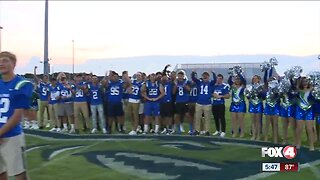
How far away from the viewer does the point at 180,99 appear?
494 inches

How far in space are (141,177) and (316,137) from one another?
16.7ft

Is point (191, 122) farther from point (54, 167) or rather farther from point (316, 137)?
point (54, 167)

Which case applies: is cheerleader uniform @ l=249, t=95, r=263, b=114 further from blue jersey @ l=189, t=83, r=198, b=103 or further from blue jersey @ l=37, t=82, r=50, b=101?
blue jersey @ l=37, t=82, r=50, b=101

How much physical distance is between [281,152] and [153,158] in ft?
7.69

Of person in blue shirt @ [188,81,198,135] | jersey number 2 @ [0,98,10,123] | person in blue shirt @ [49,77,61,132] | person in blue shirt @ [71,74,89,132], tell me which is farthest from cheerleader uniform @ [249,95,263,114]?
jersey number 2 @ [0,98,10,123]

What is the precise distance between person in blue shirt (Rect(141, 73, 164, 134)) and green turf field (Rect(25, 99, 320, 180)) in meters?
1.12

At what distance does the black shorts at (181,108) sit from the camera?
497 inches

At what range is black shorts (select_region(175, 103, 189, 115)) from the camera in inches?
497

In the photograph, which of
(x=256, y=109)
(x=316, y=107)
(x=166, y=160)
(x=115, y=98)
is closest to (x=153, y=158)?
(x=166, y=160)

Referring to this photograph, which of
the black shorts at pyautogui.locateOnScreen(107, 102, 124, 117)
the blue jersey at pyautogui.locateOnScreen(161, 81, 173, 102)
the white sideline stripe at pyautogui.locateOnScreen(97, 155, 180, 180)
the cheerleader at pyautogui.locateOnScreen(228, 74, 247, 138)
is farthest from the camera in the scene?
the black shorts at pyautogui.locateOnScreen(107, 102, 124, 117)

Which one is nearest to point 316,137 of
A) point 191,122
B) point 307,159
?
point 307,159

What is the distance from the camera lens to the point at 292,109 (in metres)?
9.30

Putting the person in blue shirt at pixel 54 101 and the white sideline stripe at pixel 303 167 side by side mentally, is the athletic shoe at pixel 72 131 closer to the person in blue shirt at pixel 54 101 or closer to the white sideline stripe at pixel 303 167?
the person in blue shirt at pixel 54 101

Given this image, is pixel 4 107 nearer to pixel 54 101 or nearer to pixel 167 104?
pixel 167 104
